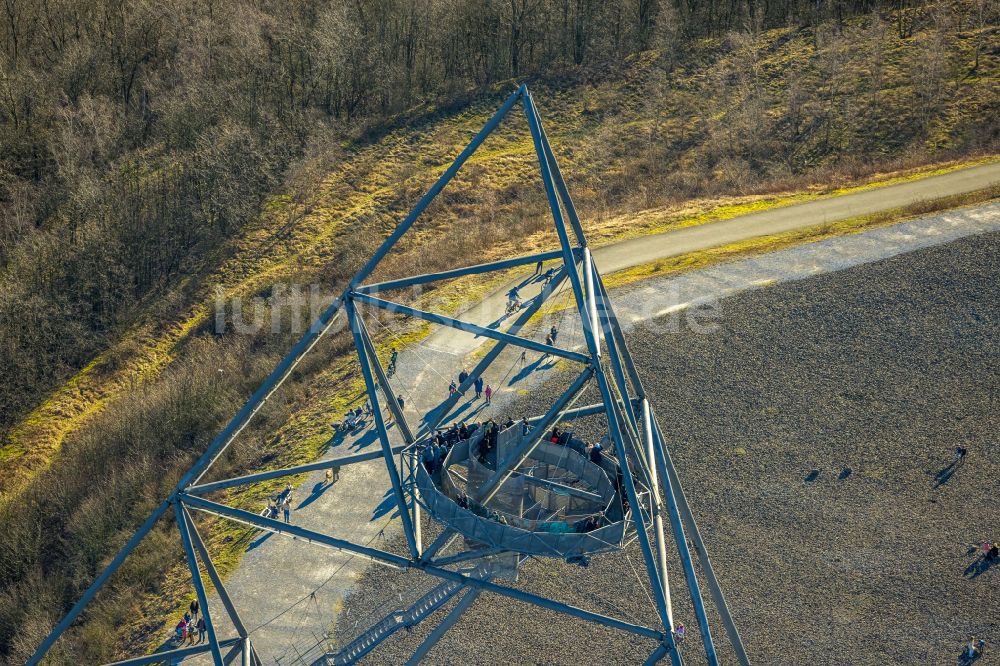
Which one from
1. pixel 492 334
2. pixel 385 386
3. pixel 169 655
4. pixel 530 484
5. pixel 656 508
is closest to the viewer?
pixel 656 508

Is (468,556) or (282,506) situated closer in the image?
(468,556)

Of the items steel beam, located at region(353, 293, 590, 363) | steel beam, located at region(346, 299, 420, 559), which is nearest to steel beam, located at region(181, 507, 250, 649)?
steel beam, located at region(346, 299, 420, 559)

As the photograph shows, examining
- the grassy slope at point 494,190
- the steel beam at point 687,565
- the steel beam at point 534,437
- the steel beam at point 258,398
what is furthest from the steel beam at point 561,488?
the grassy slope at point 494,190

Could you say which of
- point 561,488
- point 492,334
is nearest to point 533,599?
point 561,488

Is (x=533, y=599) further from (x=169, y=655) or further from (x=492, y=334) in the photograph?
(x=169, y=655)

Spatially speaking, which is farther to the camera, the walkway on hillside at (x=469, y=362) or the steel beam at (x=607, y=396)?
the walkway on hillside at (x=469, y=362)

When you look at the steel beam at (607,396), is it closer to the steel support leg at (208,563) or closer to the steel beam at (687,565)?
the steel beam at (687,565)
